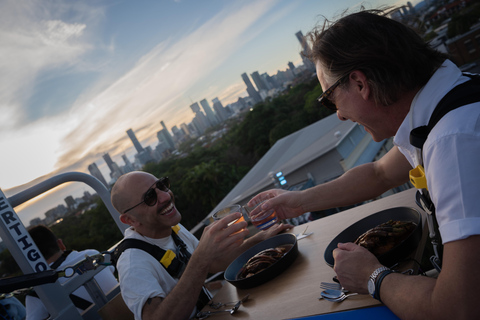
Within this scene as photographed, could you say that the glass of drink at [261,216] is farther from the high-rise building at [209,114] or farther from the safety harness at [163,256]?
the high-rise building at [209,114]

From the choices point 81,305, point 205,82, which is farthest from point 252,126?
point 81,305

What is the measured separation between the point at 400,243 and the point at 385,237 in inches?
3.9

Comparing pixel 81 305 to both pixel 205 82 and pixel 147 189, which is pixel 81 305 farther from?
pixel 205 82

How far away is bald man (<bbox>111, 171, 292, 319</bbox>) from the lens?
72.6 inches

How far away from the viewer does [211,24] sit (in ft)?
101

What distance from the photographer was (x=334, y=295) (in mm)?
1327

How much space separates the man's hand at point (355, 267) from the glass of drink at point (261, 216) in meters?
0.79

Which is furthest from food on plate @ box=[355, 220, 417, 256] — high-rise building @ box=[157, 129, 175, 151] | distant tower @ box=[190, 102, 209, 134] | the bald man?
distant tower @ box=[190, 102, 209, 134]

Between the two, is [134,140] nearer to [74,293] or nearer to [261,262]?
[74,293]

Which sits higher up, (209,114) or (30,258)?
(209,114)

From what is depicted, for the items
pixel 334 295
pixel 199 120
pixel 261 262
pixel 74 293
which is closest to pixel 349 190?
pixel 261 262

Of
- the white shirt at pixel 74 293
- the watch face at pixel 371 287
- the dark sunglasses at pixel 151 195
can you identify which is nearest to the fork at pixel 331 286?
the watch face at pixel 371 287

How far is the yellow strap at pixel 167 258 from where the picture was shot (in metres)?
2.40

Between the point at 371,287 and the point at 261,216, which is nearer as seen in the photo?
the point at 371,287
